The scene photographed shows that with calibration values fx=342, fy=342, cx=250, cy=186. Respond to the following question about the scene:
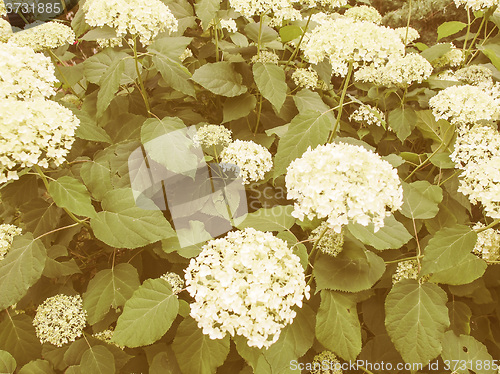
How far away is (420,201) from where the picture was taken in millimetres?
2080

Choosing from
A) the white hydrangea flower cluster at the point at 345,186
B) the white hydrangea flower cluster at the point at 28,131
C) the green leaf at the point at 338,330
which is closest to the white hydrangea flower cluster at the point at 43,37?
the white hydrangea flower cluster at the point at 28,131

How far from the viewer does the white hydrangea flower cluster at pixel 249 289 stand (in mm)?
1305

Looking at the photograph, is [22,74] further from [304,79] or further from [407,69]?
[407,69]

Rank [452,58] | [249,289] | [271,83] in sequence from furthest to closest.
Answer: [452,58] → [271,83] → [249,289]

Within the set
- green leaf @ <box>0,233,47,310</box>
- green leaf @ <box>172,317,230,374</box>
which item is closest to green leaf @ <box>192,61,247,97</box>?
green leaf @ <box>0,233,47,310</box>

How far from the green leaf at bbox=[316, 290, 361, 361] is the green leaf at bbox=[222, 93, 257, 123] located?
4.94ft

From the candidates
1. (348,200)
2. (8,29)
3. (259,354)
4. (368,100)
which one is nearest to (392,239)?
(348,200)

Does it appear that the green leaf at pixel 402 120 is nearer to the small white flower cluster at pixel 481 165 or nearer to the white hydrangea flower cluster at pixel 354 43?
the small white flower cluster at pixel 481 165

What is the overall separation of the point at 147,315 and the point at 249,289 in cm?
62

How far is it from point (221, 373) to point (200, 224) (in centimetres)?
93

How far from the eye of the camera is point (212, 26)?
3.07m

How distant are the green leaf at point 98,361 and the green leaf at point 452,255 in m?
1.80

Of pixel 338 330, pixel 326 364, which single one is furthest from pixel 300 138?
pixel 326 364

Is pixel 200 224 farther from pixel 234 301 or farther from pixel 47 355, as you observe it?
pixel 47 355
